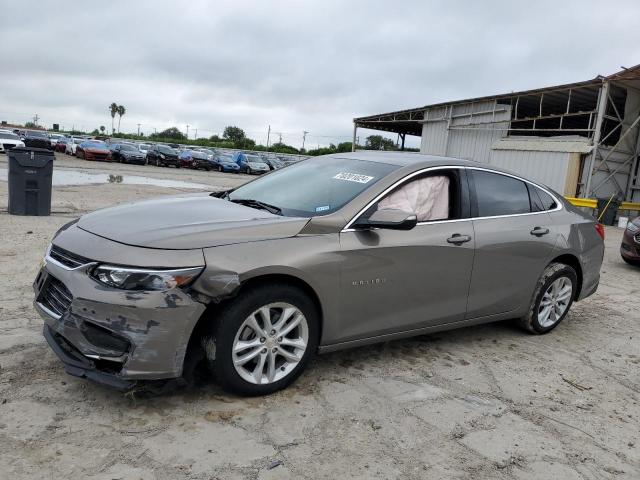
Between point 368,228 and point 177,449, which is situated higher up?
point 368,228

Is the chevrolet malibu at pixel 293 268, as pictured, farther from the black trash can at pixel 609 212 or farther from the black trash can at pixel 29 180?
the black trash can at pixel 609 212

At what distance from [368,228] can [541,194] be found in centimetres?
223

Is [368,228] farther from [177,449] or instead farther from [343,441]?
[177,449]

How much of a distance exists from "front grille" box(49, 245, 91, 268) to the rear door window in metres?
2.88

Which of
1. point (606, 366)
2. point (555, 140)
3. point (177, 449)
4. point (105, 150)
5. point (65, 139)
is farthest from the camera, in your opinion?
point (65, 139)

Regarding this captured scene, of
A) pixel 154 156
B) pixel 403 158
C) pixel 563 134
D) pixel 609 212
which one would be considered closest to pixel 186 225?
pixel 403 158

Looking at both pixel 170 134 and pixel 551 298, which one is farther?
pixel 170 134

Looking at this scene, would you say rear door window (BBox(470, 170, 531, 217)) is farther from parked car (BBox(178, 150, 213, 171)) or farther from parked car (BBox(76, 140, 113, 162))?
parked car (BBox(178, 150, 213, 171))

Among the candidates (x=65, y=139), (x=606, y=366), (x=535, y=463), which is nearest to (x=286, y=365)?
(x=535, y=463)

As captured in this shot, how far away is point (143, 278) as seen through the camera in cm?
297

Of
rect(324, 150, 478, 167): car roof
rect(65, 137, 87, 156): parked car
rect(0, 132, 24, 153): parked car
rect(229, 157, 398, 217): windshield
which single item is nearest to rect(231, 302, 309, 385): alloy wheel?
rect(229, 157, 398, 217): windshield

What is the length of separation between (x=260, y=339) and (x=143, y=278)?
2.55 feet

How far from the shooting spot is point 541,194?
16.6ft

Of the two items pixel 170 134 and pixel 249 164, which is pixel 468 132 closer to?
pixel 249 164
